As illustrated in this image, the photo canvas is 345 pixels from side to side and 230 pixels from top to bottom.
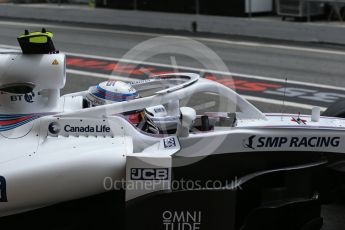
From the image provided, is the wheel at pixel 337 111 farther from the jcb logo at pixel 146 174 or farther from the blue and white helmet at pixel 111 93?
the jcb logo at pixel 146 174

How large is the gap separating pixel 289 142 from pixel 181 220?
1.02 m

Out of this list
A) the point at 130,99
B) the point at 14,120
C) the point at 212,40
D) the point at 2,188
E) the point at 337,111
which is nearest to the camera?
the point at 2,188

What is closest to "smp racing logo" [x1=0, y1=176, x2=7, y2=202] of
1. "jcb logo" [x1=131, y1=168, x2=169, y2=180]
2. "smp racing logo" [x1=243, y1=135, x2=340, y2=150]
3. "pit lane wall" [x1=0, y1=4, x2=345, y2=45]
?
"jcb logo" [x1=131, y1=168, x2=169, y2=180]

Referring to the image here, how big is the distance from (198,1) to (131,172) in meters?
15.3

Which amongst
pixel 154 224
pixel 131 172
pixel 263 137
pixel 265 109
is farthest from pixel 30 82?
pixel 265 109

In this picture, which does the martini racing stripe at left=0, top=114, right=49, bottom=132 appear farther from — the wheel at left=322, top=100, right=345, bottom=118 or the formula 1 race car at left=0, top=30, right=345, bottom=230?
the wheel at left=322, top=100, right=345, bottom=118

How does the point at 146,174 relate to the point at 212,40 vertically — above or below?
below

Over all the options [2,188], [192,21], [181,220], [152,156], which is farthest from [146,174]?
[192,21]

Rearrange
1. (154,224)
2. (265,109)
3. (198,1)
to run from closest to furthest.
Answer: (154,224) < (265,109) < (198,1)

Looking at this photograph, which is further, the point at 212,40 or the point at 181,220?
the point at 212,40

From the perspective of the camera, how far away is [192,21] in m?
18.1

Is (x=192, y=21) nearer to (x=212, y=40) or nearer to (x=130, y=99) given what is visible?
(x=212, y=40)

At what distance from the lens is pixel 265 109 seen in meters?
8.25

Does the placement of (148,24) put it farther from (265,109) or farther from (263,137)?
(263,137)
